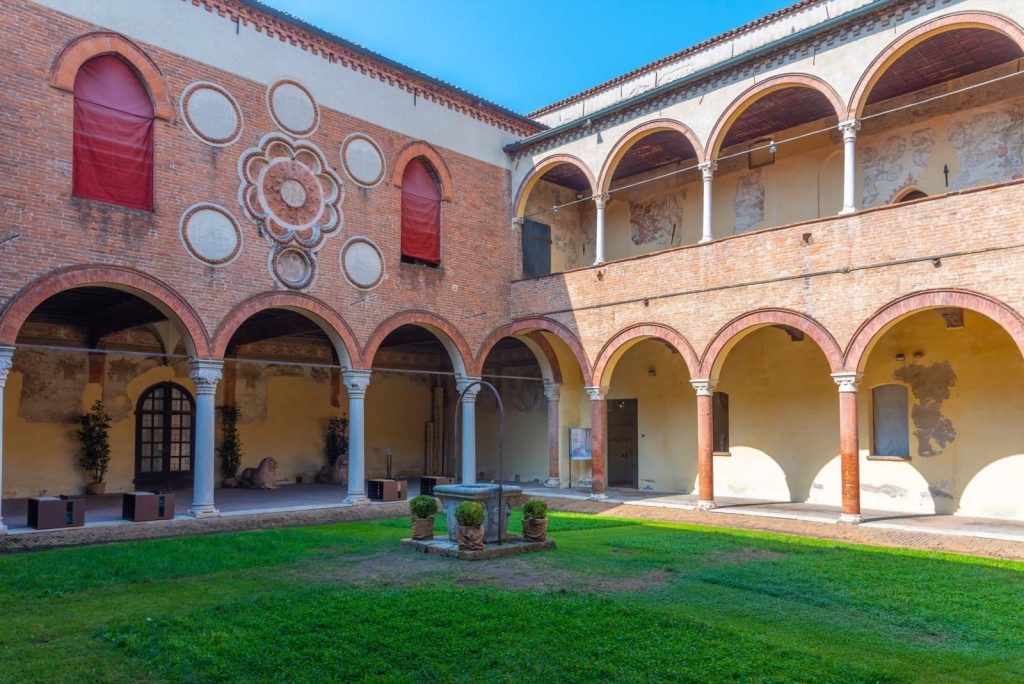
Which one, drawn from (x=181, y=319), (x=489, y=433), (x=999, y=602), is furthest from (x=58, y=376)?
(x=999, y=602)

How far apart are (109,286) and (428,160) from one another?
24.4 feet

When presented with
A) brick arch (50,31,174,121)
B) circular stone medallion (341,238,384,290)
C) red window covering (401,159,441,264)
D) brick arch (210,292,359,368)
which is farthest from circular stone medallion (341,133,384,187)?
brick arch (50,31,174,121)

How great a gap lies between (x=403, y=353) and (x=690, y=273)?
10.4 m

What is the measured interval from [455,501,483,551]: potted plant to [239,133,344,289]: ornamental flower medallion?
6854mm

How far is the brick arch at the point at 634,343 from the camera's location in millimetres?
15180

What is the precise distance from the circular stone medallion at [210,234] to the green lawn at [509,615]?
514 centimetres

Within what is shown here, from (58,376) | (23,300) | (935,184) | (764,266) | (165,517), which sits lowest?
(165,517)

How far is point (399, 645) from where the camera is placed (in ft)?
19.6

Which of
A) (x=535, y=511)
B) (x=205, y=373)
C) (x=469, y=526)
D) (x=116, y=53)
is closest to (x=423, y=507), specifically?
(x=469, y=526)

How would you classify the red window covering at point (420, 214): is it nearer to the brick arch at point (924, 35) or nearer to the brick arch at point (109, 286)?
the brick arch at point (109, 286)

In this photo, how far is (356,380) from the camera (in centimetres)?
1553

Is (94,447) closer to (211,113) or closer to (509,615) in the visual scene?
(211,113)

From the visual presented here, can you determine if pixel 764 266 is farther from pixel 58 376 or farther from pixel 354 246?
pixel 58 376

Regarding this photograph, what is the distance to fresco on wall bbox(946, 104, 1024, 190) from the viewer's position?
13523 millimetres
